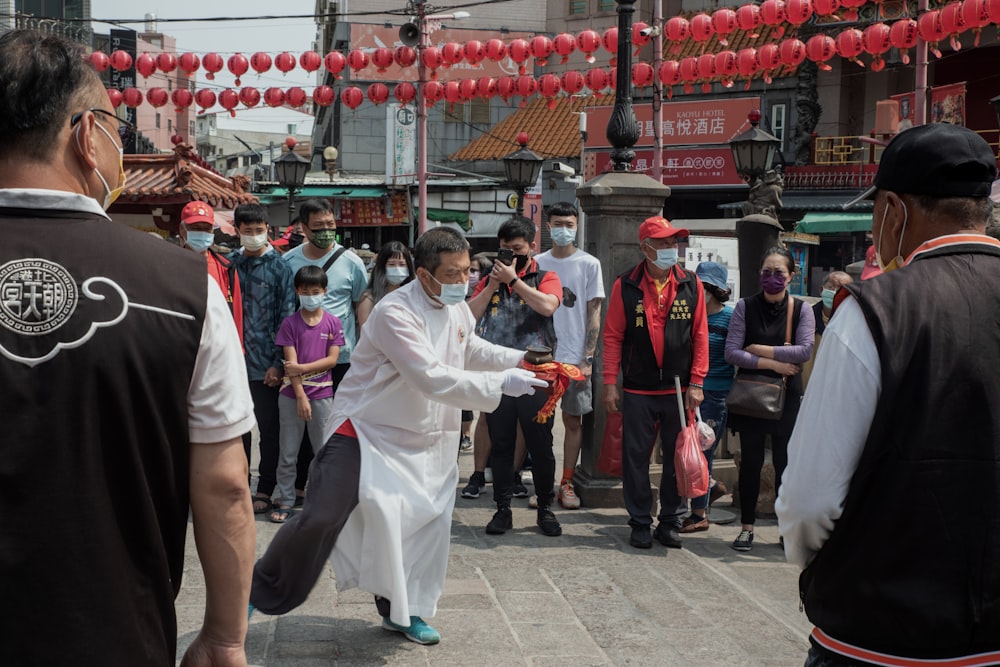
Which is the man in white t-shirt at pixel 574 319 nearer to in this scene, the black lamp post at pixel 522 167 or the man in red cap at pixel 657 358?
the man in red cap at pixel 657 358

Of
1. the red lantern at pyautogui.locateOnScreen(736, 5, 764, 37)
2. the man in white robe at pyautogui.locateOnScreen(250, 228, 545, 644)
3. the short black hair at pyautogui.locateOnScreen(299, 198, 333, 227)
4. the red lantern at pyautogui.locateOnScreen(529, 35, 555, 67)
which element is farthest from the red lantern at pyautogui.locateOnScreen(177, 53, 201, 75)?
the man in white robe at pyautogui.locateOnScreen(250, 228, 545, 644)

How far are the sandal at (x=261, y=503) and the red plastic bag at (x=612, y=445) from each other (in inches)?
95.4

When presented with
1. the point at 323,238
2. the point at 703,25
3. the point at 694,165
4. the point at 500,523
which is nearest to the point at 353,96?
the point at 703,25

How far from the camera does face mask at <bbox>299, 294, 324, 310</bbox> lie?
24.6 ft

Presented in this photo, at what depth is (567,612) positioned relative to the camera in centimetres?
545

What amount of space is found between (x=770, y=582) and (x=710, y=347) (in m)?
1.99

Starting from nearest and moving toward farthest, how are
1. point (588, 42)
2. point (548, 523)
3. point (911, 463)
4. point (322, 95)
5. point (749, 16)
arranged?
point (911, 463), point (548, 523), point (749, 16), point (588, 42), point (322, 95)

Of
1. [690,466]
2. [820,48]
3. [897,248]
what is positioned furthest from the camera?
[820,48]

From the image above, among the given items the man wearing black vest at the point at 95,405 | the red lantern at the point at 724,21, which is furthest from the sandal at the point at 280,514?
the red lantern at the point at 724,21

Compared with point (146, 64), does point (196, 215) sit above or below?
below

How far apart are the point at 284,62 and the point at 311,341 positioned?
39.5 ft

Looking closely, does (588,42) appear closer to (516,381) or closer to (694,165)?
(516,381)

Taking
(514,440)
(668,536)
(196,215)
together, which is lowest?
(668,536)

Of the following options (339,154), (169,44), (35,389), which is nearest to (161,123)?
(169,44)
